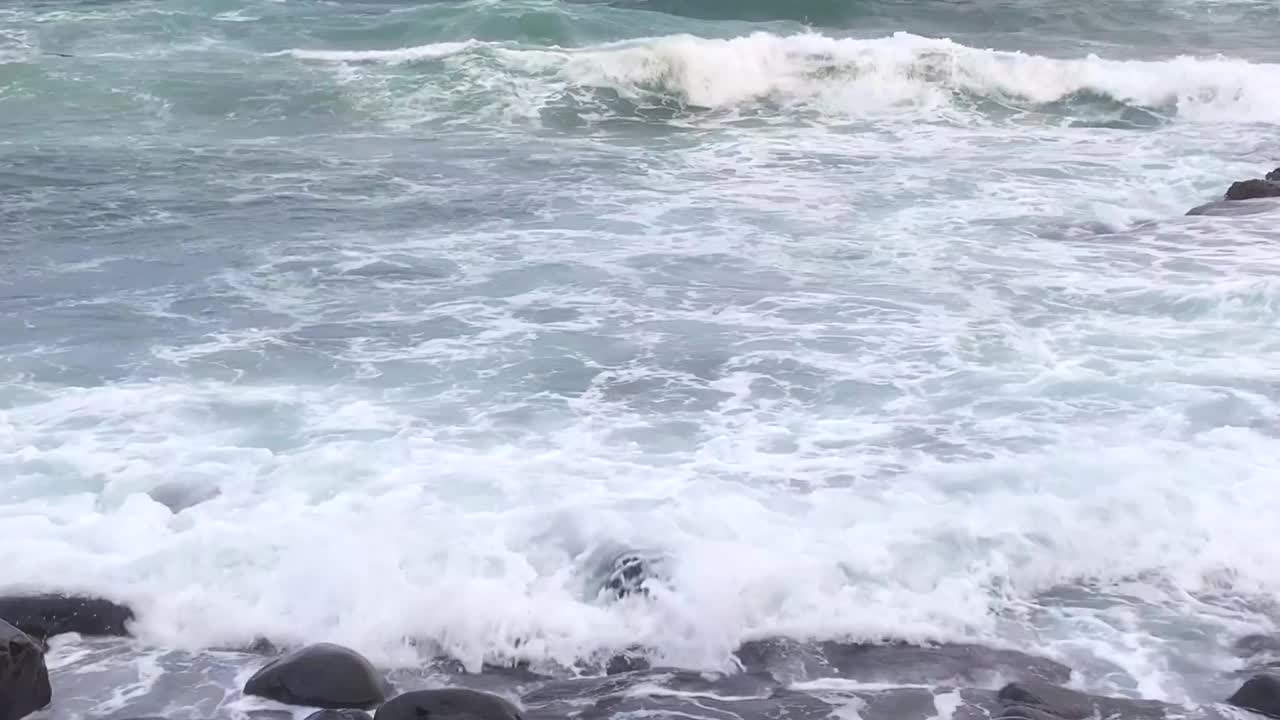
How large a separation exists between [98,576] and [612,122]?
13.2 metres

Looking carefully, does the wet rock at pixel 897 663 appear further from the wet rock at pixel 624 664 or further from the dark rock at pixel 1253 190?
the dark rock at pixel 1253 190

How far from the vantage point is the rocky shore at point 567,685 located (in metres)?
4.99

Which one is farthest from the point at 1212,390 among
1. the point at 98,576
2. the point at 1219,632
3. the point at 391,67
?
the point at 391,67

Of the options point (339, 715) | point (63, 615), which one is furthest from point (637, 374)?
point (339, 715)

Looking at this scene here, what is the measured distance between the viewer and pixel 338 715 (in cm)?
495

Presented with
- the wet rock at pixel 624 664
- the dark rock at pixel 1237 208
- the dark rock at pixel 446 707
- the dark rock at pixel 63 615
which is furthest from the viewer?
the dark rock at pixel 1237 208

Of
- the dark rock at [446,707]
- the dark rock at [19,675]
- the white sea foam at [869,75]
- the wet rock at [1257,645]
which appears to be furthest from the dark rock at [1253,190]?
the dark rock at [19,675]

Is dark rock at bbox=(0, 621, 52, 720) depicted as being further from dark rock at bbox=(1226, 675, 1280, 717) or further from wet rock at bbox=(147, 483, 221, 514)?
dark rock at bbox=(1226, 675, 1280, 717)

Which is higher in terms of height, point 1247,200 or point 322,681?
point 1247,200

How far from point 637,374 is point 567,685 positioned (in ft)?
11.6

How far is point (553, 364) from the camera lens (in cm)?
887

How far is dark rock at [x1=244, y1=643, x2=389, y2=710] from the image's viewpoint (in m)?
5.07

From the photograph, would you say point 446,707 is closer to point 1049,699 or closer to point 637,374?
point 1049,699

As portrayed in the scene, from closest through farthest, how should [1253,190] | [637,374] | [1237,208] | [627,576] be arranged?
1. [627,576]
2. [637,374]
3. [1237,208]
4. [1253,190]
